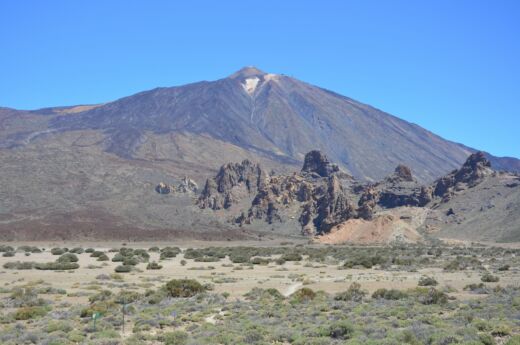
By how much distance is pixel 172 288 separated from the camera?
86.7 feet

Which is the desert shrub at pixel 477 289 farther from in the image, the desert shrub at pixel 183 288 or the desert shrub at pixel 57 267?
the desert shrub at pixel 57 267

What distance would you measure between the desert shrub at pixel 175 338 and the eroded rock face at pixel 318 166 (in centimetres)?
11866

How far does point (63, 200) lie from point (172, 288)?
10129cm

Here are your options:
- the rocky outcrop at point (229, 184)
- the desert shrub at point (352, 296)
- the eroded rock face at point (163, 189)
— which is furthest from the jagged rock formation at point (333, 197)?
the desert shrub at point (352, 296)

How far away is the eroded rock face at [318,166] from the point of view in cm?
13525

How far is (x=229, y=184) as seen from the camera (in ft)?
432

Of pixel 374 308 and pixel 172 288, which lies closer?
pixel 374 308

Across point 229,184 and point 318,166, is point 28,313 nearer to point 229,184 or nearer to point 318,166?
point 229,184

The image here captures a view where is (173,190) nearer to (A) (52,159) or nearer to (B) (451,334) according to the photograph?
(A) (52,159)

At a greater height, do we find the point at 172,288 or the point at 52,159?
the point at 52,159

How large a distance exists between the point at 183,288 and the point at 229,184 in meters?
105

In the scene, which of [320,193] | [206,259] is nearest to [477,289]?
[206,259]

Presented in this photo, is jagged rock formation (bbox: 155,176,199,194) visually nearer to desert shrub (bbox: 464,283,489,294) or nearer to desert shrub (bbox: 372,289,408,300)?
desert shrub (bbox: 464,283,489,294)

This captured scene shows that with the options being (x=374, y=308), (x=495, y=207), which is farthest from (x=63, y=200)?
(x=374, y=308)
